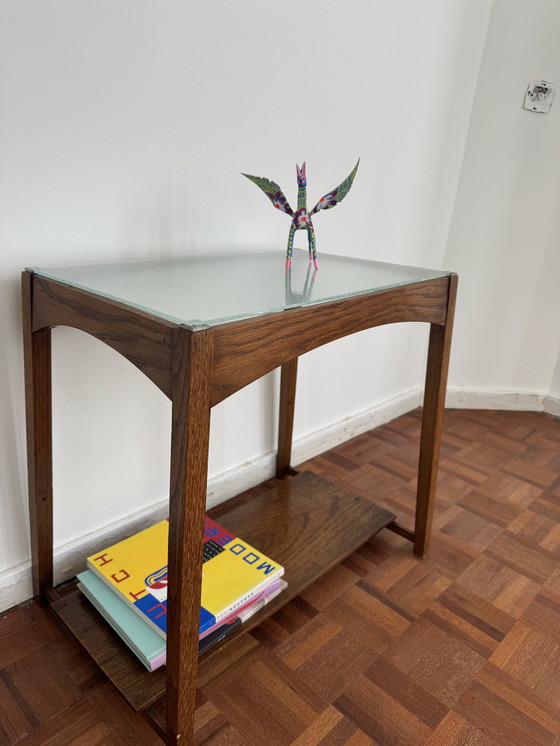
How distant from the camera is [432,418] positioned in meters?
1.27

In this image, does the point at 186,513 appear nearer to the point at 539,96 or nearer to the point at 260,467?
the point at 260,467

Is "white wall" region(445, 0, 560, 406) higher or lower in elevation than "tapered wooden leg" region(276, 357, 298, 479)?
higher

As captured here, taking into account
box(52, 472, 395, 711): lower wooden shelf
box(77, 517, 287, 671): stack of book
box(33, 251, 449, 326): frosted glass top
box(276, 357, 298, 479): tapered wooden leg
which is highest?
box(33, 251, 449, 326): frosted glass top

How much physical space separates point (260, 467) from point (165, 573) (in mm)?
524

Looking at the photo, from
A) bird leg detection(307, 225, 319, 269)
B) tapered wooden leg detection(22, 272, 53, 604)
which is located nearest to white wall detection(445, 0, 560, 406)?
bird leg detection(307, 225, 319, 269)

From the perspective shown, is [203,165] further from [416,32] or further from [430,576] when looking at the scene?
[430,576]

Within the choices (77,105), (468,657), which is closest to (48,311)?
(77,105)

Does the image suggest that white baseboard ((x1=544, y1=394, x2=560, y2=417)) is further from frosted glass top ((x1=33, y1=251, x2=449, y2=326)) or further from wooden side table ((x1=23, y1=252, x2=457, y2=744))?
frosted glass top ((x1=33, y1=251, x2=449, y2=326))

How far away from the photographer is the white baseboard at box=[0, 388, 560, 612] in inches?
43.6

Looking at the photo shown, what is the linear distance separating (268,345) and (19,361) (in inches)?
20.6

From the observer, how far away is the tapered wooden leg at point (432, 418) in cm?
120

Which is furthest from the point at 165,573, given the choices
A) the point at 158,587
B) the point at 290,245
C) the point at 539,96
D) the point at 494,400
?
the point at 539,96

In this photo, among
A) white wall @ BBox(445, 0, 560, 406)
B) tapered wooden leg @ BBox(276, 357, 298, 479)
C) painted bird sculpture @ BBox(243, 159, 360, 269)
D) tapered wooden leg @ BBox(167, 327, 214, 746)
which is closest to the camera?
tapered wooden leg @ BBox(167, 327, 214, 746)

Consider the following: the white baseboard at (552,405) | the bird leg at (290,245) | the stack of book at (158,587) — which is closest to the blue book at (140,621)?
the stack of book at (158,587)
